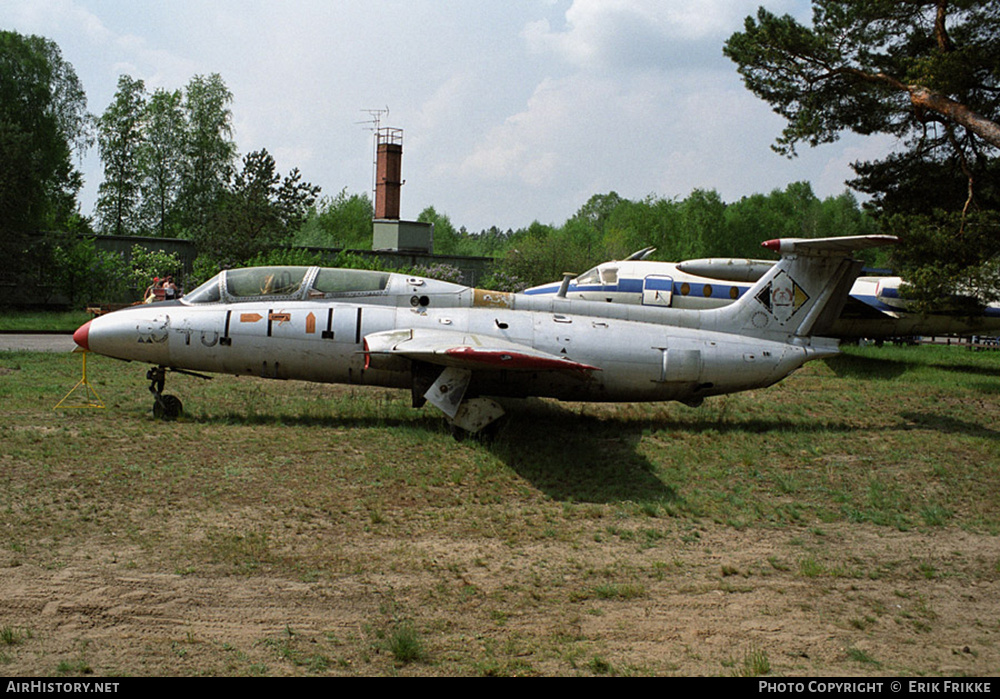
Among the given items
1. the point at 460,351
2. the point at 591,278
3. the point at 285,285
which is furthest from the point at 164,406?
the point at 591,278

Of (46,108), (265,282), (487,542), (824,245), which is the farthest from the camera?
(46,108)

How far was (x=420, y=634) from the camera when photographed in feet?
20.2

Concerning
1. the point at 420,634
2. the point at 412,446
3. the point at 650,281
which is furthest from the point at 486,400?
the point at 650,281

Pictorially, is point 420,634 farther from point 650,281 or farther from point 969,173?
point 969,173

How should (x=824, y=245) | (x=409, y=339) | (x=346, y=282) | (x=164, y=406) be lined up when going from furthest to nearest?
(x=824, y=245)
(x=346, y=282)
(x=164, y=406)
(x=409, y=339)

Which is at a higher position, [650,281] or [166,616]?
[650,281]

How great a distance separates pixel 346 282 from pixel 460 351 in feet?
12.7

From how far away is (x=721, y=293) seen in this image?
23625 millimetres

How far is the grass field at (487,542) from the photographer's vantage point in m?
5.95

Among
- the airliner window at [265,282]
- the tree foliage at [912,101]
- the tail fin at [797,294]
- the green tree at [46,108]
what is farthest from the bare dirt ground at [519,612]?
the green tree at [46,108]

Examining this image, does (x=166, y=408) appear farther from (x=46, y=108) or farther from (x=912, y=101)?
(x=46, y=108)

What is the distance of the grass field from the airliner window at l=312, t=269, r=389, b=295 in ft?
7.69

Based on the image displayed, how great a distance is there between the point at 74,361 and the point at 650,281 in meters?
16.2

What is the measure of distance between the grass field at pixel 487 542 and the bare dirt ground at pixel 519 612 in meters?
0.03
